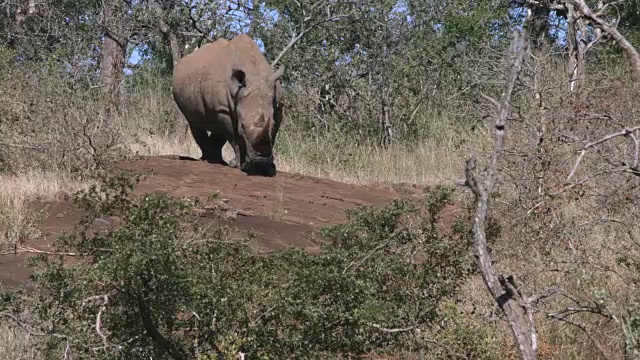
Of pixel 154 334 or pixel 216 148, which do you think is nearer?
pixel 154 334

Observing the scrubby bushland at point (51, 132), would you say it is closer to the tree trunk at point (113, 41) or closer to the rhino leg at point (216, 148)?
the rhino leg at point (216, 148)

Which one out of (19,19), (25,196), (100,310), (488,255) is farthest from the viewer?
(19,19)

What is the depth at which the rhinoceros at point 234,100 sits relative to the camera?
1338cm

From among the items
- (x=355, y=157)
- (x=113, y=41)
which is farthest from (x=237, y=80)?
(x=113, y=41)

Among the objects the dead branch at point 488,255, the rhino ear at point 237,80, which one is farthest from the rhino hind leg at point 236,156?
the dead branch at point 488,255

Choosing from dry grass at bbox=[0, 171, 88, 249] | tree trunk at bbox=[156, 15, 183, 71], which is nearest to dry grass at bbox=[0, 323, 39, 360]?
dry grass at bbox=[0, 171, 88, 249]

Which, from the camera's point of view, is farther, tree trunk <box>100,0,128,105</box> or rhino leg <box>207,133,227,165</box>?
tree trunk <box>100,0,128,105</box>

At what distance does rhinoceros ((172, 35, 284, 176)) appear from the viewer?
13375mm

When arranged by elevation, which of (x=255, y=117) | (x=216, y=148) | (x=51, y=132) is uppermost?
(x=255, y=117)

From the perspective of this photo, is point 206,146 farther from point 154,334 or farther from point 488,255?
point 488,255

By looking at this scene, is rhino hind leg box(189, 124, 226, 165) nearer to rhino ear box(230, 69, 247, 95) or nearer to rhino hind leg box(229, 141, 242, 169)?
rhino hind leg box(229, 141, 242, 169)

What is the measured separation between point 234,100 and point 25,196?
3.58m

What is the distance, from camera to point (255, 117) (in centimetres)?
1331

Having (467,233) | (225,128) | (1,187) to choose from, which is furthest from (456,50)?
(467,233)
